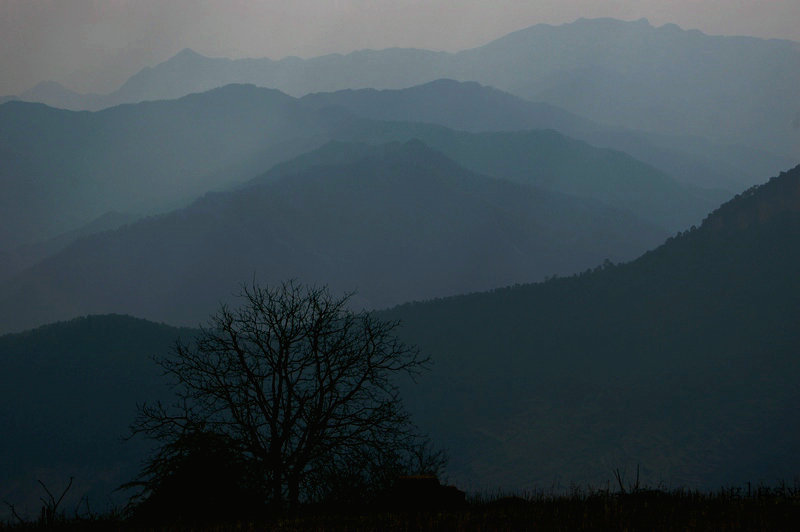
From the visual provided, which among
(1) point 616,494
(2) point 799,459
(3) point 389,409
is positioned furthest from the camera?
(2) point 799,459

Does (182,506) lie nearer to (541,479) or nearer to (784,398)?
(541,479)

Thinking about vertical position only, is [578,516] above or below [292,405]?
below

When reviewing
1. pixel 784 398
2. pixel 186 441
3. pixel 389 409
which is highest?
pixel 784 398

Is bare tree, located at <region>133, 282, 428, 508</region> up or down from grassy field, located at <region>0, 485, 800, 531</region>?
up

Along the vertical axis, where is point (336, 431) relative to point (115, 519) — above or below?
above

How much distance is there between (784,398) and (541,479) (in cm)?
5997

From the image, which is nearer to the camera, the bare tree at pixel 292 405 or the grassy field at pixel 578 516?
the grassy field at pixel 578 516

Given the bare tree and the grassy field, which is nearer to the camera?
the grassy field

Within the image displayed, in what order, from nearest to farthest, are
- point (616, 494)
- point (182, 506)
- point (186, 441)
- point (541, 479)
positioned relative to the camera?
point (616, 494) < point (182, 506) < point (186, 441) < point (541, 479)

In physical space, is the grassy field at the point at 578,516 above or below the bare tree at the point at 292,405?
below

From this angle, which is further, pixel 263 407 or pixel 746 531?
pixel 263 407

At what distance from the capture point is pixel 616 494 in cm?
1358

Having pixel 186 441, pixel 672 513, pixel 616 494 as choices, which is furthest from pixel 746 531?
pixel 186 441

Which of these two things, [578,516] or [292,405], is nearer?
[578,516]
